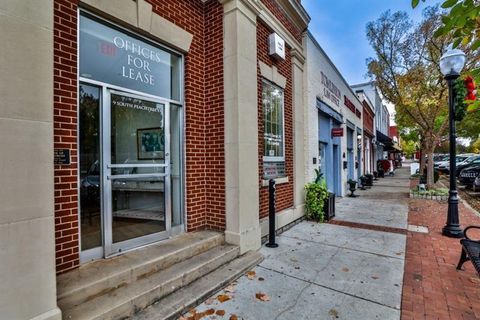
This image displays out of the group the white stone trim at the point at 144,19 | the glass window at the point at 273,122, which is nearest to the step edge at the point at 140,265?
the glass window at the point at 273,122

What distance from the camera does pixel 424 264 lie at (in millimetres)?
4285

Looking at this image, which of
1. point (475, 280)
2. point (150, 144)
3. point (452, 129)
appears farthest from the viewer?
point (452, 129)

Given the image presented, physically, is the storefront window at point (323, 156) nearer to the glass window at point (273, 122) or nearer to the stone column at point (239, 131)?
the glass window at point (273, 122)

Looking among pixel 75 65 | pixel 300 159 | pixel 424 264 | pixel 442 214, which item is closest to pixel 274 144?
pixel 300 159

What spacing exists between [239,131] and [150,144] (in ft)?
4.76

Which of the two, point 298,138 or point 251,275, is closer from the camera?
point 251,275

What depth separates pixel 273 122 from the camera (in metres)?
6.24

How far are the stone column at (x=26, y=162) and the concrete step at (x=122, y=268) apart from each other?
33 centimetres

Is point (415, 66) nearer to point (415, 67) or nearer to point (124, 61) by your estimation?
point (415, 67)

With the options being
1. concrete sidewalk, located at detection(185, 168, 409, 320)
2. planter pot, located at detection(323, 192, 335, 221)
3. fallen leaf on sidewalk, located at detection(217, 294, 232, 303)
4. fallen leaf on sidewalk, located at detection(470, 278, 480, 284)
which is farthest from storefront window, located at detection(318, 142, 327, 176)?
fallen leaf on sidewalk, located at detection(217, 294, 232, 303)

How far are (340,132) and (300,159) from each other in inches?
149

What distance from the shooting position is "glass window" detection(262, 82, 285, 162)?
5.91 m

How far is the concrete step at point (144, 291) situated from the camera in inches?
100

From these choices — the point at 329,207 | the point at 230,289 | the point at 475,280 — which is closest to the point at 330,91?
the point at 329,207
